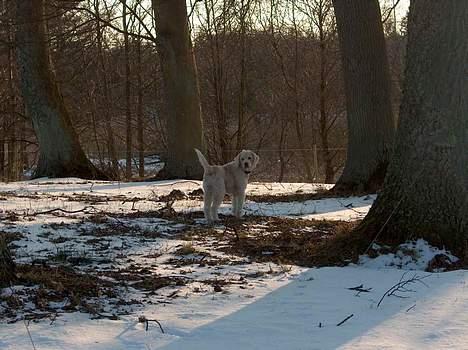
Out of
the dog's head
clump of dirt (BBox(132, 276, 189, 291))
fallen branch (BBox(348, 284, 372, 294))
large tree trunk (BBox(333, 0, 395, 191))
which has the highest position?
large tree trunk (BBox(333, 0, 395, 191))

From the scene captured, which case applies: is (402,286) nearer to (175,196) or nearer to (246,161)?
(246,161)

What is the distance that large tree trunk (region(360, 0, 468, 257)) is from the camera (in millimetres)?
5875

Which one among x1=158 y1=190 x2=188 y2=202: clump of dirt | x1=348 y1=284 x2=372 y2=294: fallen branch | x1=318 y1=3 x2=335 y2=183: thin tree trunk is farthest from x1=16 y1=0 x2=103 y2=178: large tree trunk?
x1=318 y1=3 x2=335 y2=183: thin tree trunk

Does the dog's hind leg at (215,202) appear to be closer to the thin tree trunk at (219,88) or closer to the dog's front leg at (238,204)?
the dog's front leg at (238,204)

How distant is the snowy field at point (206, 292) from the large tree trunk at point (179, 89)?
7310 mm

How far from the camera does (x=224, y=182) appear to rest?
28.2 feet

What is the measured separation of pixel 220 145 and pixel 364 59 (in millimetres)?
17153

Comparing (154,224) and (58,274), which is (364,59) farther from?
(58,274)

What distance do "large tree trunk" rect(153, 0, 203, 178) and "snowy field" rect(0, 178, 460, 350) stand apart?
7310mm

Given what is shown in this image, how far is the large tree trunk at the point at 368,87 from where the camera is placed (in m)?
11.6

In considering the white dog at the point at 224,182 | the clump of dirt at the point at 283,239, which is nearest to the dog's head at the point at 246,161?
the white dog at the point at 224,182

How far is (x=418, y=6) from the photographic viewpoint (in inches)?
240

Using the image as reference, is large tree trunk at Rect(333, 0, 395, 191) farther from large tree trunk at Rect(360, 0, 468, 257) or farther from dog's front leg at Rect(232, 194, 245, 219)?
large tree trunk at Rect(360, 0, 468, 257)

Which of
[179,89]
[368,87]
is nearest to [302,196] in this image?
[368,87]
